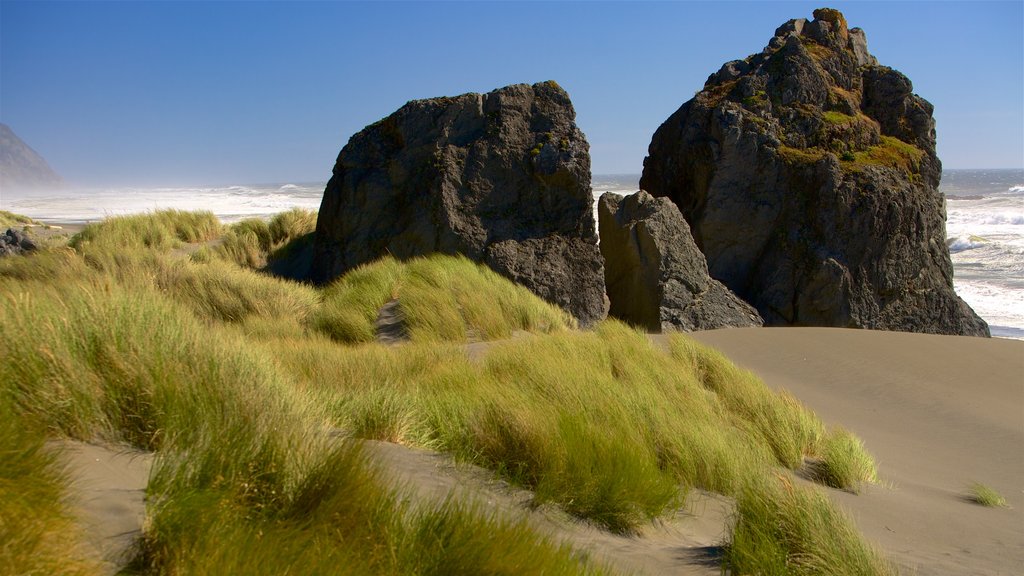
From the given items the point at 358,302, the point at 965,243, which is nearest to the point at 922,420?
the point at 358,302

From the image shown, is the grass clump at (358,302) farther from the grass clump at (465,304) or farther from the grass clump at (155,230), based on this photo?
the grass clump at (155,230)

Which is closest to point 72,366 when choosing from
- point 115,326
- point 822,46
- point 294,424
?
point 115,326

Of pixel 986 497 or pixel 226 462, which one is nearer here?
pixel 226 462

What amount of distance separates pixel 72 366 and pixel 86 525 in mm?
1079

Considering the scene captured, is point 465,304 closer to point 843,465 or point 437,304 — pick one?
point 437,304

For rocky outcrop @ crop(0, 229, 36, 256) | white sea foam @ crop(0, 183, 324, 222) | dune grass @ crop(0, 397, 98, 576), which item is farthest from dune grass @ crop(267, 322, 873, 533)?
white sea foam @ crop(0, 183, 324, 222)

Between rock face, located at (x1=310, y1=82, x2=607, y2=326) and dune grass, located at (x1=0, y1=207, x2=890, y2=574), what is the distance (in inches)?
121

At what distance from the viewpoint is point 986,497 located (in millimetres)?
4852

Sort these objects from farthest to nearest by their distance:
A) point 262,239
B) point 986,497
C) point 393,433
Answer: point 262,239 → point 986,497 → point 393,433

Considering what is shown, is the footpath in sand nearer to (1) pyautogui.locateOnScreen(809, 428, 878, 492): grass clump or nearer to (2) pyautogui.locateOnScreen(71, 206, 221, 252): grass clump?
(1) pyautogui.locateOnScreen(809, 428, 878, 492): grass clump

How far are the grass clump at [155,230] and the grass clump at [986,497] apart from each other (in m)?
10.8

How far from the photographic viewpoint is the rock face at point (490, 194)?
9.74 metres

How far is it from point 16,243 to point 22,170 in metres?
205

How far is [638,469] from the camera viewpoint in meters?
3.62
